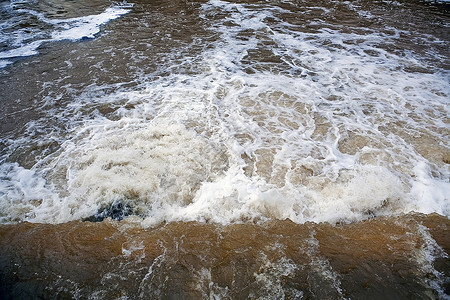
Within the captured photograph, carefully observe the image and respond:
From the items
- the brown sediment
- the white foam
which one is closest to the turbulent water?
the brown sediment

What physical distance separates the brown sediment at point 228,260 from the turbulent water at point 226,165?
0.02 meters

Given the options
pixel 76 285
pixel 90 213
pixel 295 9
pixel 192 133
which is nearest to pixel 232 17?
pixel 295 9

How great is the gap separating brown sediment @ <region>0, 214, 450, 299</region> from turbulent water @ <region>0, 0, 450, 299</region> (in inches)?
0.7

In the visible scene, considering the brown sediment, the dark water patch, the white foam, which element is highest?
the white foam

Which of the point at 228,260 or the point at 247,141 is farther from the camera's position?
the point at 247,141

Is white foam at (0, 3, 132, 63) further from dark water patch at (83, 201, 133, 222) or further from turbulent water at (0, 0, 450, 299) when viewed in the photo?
dark water patch at (83, 201, 133, 222)

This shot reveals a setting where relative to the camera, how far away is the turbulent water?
117 inches

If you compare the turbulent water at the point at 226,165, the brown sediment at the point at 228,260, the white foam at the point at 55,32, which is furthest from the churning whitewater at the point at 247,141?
the white foam at the point at 55,32

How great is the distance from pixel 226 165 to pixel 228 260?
6.33 feet

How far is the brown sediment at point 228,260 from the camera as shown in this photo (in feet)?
9.21

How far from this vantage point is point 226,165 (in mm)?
4773

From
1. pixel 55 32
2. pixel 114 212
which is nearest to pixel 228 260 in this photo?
pixel 114 212

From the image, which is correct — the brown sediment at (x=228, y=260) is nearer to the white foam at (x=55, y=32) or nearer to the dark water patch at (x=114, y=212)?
the dark water patch at (x=114, y=212)

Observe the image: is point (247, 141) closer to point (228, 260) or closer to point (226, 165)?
point (226, 165)
